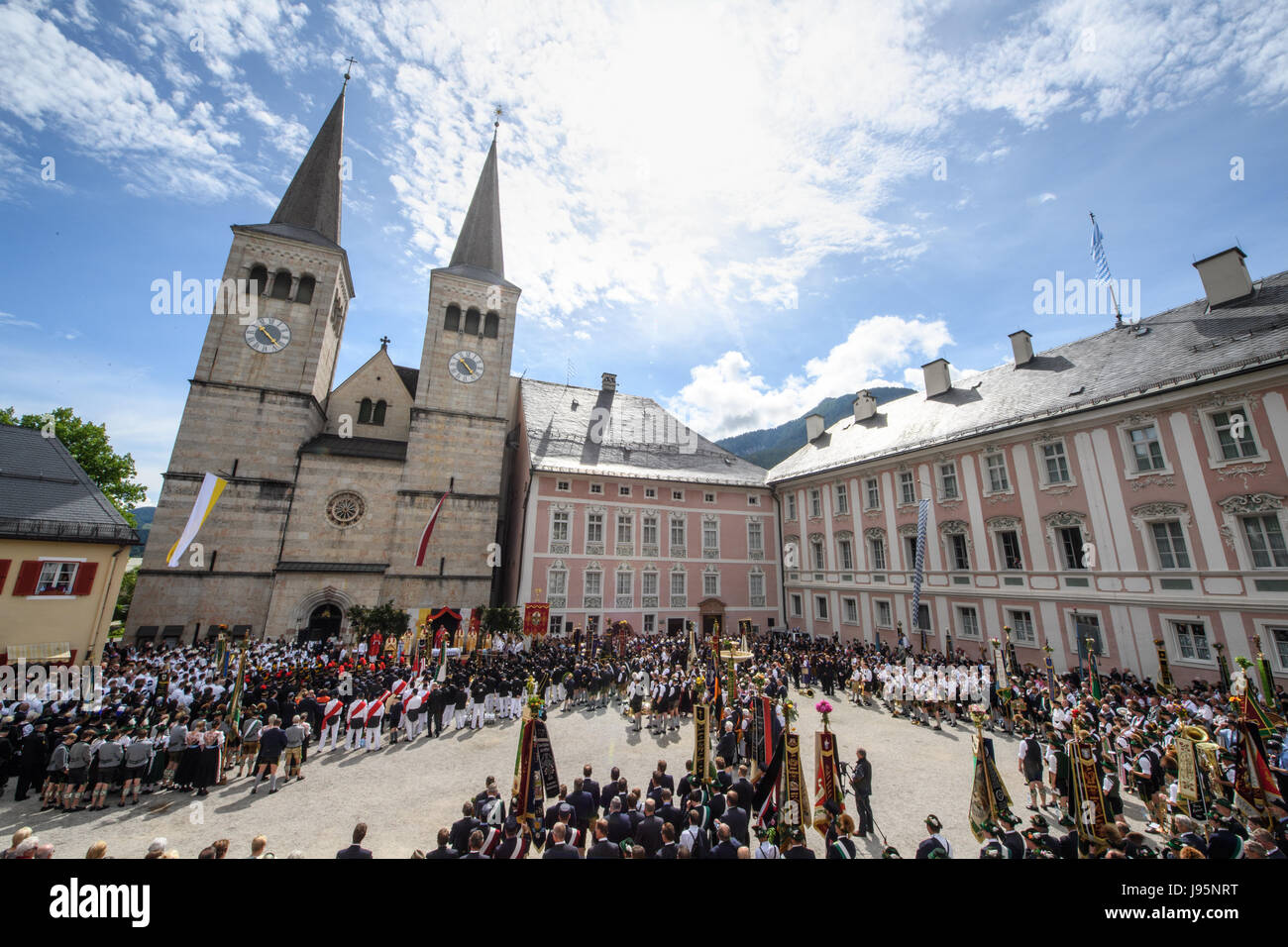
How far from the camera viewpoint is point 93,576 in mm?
19734

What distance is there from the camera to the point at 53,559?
62.5 ft

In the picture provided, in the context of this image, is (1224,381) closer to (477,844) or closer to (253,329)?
(477,844)

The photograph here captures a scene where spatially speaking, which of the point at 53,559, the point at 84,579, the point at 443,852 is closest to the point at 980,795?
the point at 443,852

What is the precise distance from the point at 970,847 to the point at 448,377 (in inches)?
1275

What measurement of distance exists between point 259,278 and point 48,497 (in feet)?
53.9

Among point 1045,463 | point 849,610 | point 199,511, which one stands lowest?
point 849,610

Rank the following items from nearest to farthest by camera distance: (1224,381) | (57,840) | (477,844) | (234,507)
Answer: (477,844), (57,840), (1224,381), (234,507)

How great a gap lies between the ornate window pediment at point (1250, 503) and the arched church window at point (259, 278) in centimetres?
4600

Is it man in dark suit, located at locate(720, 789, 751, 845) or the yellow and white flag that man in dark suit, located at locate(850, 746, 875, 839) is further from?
the yellow and white flag

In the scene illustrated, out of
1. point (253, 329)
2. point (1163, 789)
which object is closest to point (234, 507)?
point (253, 329)

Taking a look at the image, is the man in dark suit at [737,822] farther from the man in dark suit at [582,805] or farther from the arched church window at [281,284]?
the arched church window at [281,284]

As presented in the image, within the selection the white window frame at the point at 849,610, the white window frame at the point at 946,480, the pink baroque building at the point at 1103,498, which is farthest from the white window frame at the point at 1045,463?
the white window frame at the point at 849,610

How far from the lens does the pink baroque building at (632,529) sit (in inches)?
1163

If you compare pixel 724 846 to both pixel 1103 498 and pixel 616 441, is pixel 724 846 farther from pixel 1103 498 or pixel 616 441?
pixel 616 441
